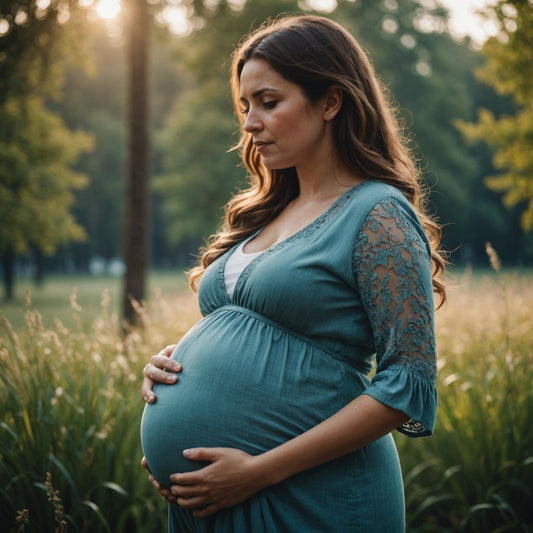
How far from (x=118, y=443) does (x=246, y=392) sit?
1.59 m

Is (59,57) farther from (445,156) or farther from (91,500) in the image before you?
(445,156)

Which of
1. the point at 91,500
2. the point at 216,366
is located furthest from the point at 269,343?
the point at 91,500

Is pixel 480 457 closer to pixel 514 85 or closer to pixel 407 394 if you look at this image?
Answer: pixel 407 394

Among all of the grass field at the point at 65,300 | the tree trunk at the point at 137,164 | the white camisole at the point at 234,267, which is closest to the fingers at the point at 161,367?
the white camisole at the point at 234,267

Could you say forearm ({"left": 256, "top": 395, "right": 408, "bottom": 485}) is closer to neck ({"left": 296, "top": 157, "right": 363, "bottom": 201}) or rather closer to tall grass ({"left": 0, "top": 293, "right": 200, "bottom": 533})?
neck ({"left": 296, "top": 157, "right": 363, "bottom": 201})

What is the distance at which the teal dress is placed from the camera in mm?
1537

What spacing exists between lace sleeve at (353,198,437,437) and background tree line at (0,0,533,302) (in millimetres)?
777

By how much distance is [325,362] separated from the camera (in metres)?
1.68

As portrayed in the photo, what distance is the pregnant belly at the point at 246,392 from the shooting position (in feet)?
5.46

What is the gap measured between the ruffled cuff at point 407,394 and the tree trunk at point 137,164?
6.01m

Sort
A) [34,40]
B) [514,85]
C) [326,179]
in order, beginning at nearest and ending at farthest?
[326,179], [34,40], [514,85]

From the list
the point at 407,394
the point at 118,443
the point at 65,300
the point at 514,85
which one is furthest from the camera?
the point at 65,300

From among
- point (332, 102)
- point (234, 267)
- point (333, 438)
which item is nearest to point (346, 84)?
point (332, 102)

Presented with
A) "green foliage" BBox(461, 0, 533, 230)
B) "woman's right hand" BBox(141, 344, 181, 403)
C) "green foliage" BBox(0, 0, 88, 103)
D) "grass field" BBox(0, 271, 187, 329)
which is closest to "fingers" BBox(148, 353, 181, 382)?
"woman's right hand" BBox(141, 344, 181, 403)
